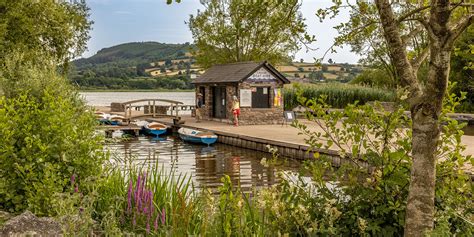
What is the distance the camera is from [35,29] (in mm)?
32375

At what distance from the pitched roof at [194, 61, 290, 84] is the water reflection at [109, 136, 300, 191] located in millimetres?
5683

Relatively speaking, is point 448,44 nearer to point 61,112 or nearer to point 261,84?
point 61,112

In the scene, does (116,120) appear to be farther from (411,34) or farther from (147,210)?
(411,34)

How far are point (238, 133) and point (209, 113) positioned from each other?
9911 millimetres

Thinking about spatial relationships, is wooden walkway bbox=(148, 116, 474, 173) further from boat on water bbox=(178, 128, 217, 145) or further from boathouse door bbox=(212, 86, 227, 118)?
→ boathouse door bbox=(212, 86, 227, 118)

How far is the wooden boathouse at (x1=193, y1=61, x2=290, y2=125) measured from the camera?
33812mm

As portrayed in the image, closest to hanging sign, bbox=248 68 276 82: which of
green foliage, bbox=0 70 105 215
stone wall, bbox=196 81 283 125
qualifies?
stone wall, bbox=196 81 283 125

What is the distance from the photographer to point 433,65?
4219mm

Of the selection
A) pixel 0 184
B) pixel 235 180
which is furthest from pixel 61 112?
pixel 235 180

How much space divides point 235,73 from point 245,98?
6.66 ft

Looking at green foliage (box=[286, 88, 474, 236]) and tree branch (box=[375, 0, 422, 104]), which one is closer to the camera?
tree branch (box=[375, 0, 422, 104])

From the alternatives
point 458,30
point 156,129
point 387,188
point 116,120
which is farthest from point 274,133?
point 458,30

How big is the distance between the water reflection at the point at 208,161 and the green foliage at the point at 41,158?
8.04m

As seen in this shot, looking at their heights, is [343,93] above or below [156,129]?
above
